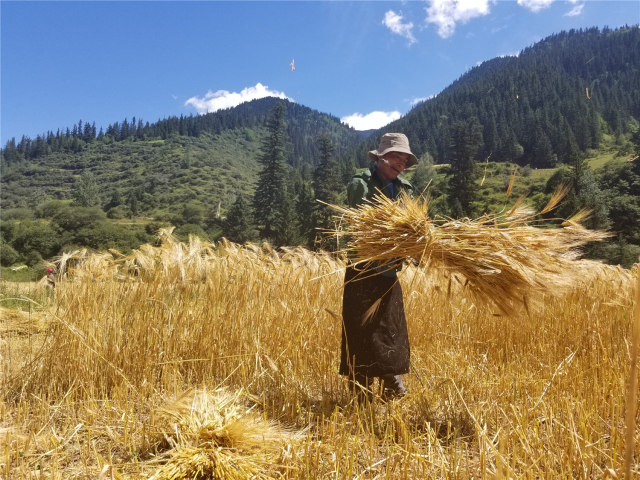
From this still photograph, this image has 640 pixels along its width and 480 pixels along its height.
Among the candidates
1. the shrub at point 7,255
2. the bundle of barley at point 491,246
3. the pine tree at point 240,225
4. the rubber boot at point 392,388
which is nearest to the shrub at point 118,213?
the pine tree at point 240,225

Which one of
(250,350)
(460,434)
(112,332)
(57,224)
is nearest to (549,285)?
Answer: (460,434)

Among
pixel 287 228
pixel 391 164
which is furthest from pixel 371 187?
pixel 287 228

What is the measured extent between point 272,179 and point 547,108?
70.4 metres

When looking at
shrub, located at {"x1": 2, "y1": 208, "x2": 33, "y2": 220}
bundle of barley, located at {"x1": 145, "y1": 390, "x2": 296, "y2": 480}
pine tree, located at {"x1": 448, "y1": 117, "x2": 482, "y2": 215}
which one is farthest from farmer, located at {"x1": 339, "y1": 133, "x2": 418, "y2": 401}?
shrub, located at {"x1": 2, "y1": 208, "x2": 33, "y2": 220}

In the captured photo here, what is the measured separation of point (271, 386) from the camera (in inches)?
90.4

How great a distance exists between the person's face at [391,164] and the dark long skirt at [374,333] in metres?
0.63

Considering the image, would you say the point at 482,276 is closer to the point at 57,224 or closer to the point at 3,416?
the point at 3,416

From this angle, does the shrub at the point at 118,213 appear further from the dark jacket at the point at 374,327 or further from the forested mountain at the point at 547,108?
the dark jacket at the point at 374,327

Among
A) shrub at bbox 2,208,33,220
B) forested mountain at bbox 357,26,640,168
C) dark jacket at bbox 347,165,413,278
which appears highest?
forested mountain at bbox 357,26,640,168

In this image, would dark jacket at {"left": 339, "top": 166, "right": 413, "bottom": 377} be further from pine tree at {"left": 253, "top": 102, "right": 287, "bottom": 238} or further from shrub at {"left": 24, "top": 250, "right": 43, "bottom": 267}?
pine tree at {"left": 253, "top": 102, "right": 287, "bottom": 238}

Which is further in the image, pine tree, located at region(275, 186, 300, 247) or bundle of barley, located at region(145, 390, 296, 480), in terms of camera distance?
pine tree, located at region(275, 186, 300, 247)

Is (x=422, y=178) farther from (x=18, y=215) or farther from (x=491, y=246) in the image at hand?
(x=18, y=215)

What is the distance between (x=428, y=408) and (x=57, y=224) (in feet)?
120

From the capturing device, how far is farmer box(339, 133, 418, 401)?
2.04 meters
